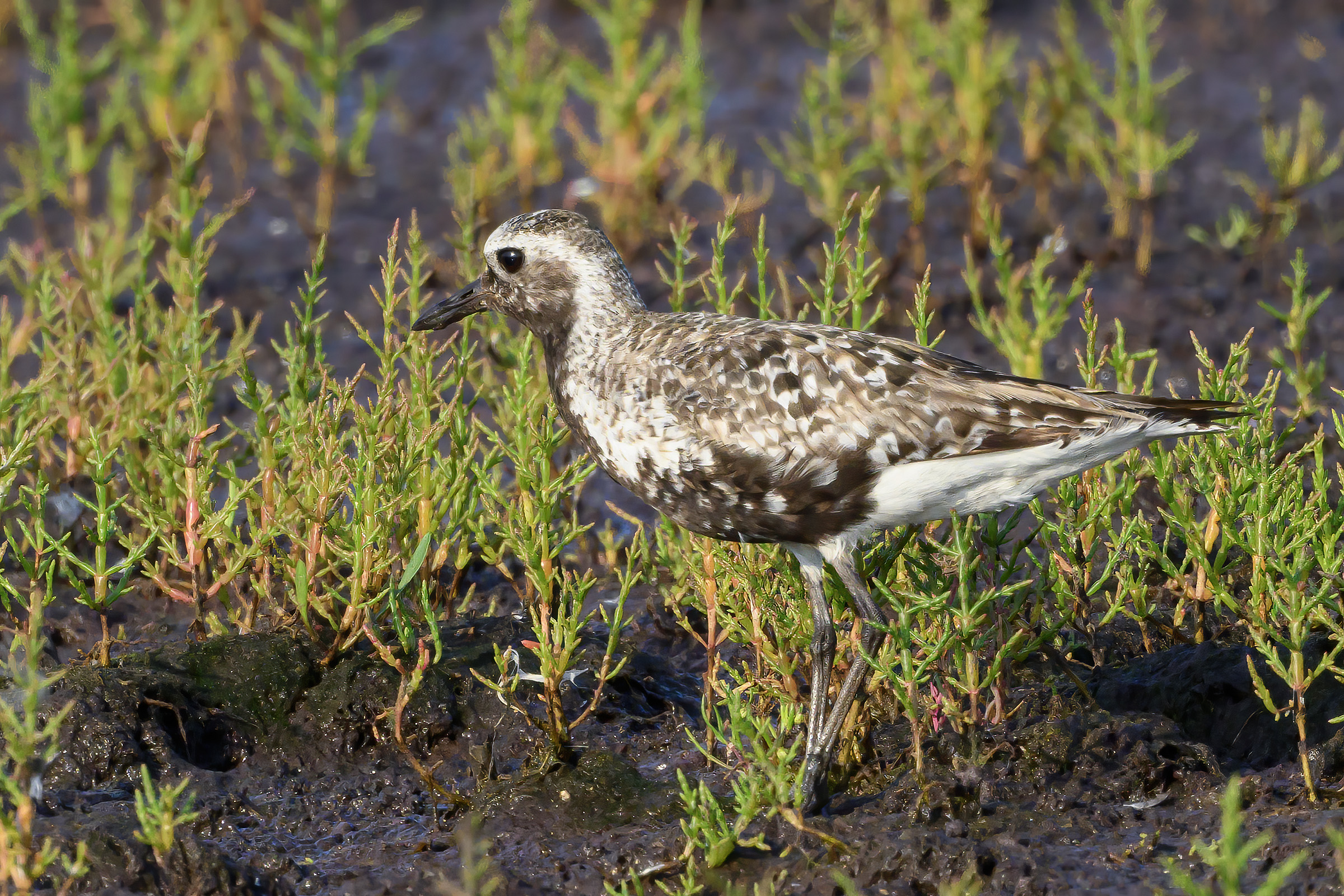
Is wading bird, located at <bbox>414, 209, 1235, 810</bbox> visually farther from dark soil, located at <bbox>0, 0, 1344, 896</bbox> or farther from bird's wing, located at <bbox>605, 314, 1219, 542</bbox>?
dark soil, located at <bbox>0, 0, 1344, 896</bbox>

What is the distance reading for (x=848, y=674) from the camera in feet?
17.1

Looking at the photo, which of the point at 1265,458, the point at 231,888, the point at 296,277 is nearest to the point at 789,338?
the point at 1265,458

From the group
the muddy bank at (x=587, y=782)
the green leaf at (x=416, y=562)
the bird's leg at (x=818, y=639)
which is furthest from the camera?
the bird's leg at (x=818, y=639)

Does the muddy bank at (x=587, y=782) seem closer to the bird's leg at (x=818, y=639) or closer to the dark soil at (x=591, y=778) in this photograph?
the dark soil at (x=591, y=778)

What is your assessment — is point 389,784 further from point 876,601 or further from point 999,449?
point 999,449

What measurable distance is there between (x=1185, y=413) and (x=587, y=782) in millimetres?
2251

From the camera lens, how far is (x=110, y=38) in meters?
12.8

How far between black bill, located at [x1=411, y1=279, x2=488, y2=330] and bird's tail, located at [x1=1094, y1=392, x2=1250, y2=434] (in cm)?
236

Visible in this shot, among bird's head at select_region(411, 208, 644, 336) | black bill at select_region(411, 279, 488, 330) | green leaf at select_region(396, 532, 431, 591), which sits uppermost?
bird's head at select_region(411, 208, 644, 336)

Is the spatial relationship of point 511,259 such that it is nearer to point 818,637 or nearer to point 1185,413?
point 818,637

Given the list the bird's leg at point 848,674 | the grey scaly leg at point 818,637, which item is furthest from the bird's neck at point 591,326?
the bird's leg at point 848,674

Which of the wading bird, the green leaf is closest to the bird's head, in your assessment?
the wading bird

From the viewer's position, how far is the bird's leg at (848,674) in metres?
5.04

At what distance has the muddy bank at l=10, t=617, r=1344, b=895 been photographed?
468cm
